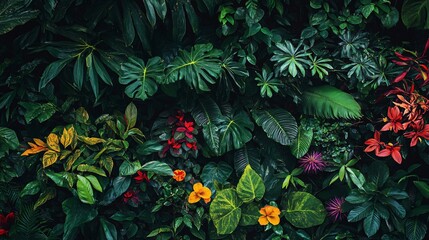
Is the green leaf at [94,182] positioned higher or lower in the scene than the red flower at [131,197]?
higher

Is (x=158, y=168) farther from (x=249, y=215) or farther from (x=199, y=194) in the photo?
(x=249, y=215)

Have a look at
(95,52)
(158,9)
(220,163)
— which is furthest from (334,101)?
(95,52)

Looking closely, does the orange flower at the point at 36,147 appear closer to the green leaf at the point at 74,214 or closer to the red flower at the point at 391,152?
the green leaf at the point at 74,214

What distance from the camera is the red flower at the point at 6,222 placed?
3371 millimetres

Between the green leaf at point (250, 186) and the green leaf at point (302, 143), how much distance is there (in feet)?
1.03

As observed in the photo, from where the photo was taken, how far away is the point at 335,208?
3473 millimetres

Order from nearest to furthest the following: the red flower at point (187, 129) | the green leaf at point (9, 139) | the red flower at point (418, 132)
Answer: the red flower at point (418, 132) < the green leaf at point (9, 139) < the red flower at point (187, 129)

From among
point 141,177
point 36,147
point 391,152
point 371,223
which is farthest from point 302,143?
point 36,147

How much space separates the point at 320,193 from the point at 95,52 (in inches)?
70.4

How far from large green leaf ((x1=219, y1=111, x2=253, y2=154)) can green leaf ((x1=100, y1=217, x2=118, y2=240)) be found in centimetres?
84

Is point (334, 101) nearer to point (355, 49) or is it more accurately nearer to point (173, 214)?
point (355, 49)

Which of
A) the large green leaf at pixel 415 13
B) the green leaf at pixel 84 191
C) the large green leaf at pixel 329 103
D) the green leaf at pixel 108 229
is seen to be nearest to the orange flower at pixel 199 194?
the green leaf at pixel 108 229

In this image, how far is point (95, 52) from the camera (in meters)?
3.50

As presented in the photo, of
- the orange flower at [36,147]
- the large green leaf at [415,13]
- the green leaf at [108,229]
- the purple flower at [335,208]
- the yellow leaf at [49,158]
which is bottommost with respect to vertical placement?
the purple flower at [335,208]
